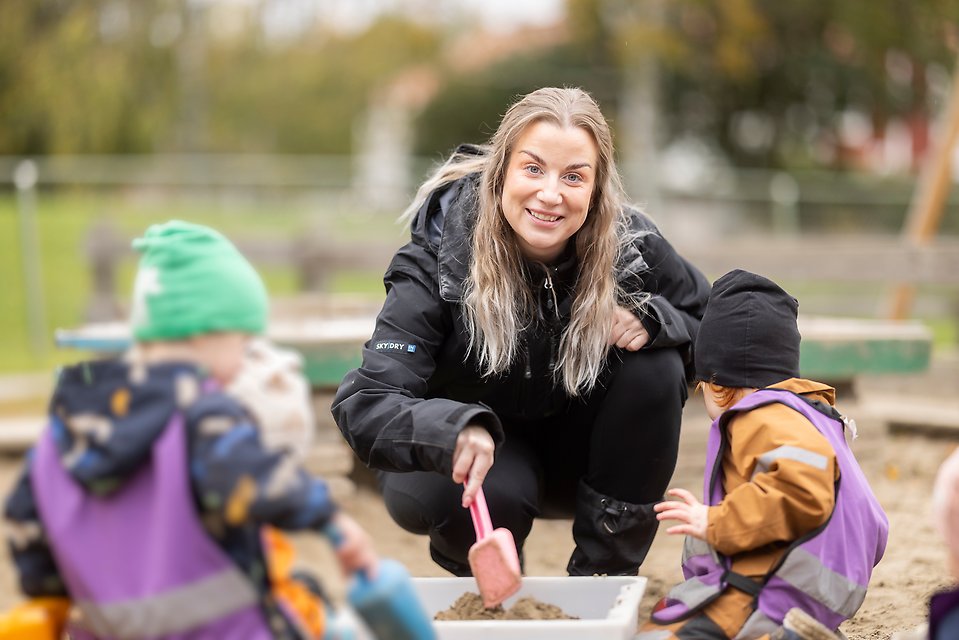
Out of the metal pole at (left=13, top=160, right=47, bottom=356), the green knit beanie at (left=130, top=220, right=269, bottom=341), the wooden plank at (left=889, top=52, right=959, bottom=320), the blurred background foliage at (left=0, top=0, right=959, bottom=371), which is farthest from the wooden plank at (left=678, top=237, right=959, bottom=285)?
the metal pole at (left=13, top=160, right=47, bottom=356)

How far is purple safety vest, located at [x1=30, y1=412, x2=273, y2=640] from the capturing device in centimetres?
160

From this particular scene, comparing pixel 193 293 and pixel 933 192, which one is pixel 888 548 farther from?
pixel 933 192

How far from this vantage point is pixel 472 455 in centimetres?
223

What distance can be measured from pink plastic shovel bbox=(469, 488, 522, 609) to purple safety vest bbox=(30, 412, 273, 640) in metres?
0.64

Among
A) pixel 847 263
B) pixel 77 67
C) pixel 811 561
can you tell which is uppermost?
pixel 77 67

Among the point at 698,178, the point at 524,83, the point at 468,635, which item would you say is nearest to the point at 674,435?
the point at 468,635

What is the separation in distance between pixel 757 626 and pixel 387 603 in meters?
0.76

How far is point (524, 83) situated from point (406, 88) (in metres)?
4.96

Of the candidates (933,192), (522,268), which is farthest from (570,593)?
(933,192)

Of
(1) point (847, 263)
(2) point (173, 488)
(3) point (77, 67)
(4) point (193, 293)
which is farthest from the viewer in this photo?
(3) point (77, 67)

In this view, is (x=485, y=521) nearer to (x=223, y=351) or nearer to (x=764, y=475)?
(x=764, y=475)

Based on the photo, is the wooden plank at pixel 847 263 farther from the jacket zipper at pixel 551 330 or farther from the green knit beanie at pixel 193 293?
the green knit beanie at pixel 193 293

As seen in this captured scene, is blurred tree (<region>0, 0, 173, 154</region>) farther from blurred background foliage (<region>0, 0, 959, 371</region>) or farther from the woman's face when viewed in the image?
the woman's face

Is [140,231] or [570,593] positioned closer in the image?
[570,593]
